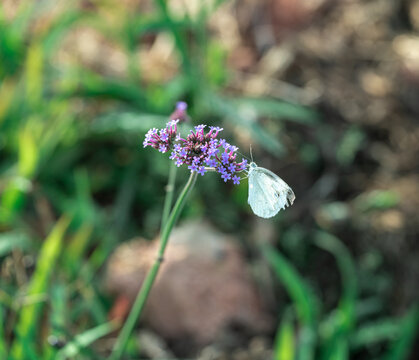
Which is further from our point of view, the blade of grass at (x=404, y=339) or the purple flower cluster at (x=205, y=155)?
the blade of grass at (x=404, y=339)

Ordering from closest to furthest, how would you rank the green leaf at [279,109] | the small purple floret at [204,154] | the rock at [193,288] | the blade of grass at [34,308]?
the small purple floret at [204,154] < the blade of grass at [34,308] < the rock at [193,288] < the green leaf at [279,109]

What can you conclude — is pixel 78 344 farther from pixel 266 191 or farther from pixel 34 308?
pixel 266 191

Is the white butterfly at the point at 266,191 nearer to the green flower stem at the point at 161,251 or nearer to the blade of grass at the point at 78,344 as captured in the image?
the green flower stem at the point at 161,251

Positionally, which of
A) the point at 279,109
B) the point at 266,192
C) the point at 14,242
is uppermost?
the point at 279,109

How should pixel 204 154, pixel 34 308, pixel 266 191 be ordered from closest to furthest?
1. pixel 204 154
2. pixel 266 191
3. pixel 34 308

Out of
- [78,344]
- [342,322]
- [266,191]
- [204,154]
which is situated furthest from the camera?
[342,322]

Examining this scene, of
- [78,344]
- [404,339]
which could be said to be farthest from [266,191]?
[404,339]

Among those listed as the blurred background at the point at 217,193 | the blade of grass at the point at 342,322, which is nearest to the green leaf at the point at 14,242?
the blurred background at the point at 217,193

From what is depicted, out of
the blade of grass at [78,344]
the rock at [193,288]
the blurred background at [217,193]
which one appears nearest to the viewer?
the blade of grass at [78,344]

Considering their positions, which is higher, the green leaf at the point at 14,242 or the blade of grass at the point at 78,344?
the green leaf at the point at 14,242
